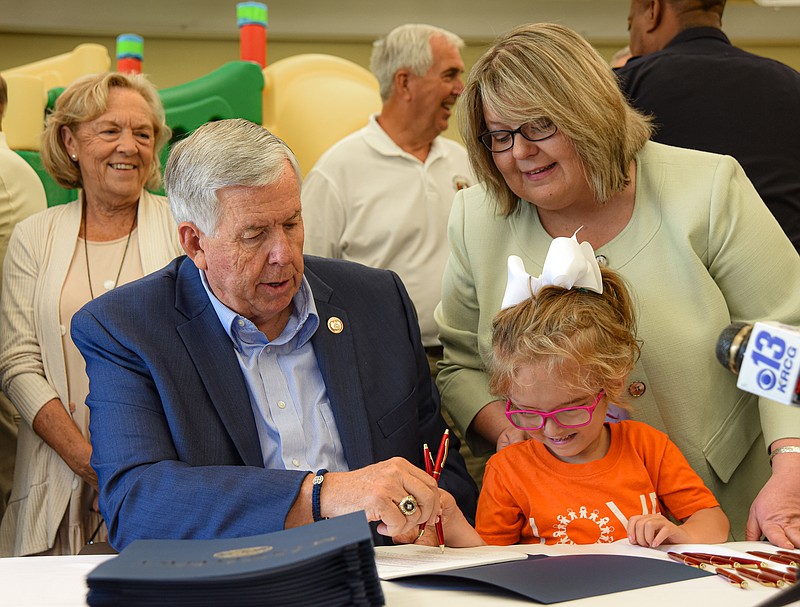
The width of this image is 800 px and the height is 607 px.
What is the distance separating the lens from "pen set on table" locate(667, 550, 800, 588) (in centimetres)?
152

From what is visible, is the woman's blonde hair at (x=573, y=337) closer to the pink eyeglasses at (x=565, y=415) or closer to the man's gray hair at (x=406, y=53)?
the pink eyeglasses at (x=565, y=415)

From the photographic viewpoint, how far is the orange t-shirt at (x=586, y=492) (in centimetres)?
195

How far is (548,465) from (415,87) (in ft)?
8.09

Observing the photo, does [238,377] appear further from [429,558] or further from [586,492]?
[586,492]

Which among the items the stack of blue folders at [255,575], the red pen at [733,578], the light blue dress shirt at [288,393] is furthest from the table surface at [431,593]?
the light blue dress shirt at [288,393]

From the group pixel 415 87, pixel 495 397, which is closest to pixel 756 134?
pixel 495 397

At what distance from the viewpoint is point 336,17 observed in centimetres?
838

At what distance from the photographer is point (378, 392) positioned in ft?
6.98

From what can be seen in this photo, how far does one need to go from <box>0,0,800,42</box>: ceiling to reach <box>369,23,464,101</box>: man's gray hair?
13.7 feet

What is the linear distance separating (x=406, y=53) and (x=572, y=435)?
2.60m

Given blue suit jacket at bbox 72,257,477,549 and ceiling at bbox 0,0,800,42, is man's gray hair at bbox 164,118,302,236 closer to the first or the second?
blue suit jacket at bbox 72,257,477,549

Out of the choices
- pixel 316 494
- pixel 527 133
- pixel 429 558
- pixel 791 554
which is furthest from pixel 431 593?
pixel 527 133

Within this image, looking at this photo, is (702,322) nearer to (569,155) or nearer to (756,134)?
(569,155)

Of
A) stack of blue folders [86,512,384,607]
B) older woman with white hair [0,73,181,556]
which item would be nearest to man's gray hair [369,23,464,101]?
older woman with white hair [0,73,181,556]
